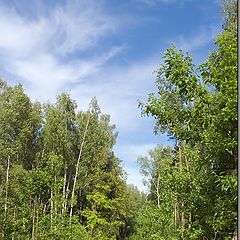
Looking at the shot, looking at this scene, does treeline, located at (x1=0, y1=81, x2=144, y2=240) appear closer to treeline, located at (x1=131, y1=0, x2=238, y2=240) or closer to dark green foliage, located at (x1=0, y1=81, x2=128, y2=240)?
dark green foliage, located at (x1=0, y1=81, x2=128, y2=240)

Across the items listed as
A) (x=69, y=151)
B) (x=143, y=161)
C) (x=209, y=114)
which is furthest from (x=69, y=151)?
(x=209, y=114)

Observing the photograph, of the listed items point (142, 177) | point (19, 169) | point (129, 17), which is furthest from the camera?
point (142, 177)

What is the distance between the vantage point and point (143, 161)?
96.6 ft

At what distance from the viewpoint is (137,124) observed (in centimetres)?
543

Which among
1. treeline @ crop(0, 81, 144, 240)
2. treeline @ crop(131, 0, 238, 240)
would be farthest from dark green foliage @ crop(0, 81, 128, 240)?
treeline @ crop(131, 0, 238, 240)

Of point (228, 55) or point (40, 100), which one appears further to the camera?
point (40, 100)

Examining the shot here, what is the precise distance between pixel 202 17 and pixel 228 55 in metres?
0.40

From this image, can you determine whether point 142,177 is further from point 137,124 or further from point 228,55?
point 228,55

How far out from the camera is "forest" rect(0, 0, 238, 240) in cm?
343

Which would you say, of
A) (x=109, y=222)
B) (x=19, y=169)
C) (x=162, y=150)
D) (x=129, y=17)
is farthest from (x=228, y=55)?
(x=162, y=150)

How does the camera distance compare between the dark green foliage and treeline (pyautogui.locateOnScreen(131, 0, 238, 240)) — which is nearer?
treeline (pyautogui.locateOnScreen(131, 0, 238, 240))

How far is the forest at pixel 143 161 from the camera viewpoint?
343 centimetres

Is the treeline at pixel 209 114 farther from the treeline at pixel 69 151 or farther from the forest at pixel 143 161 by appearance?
the treeline at pixel 69 151

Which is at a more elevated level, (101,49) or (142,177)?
(142,177)
